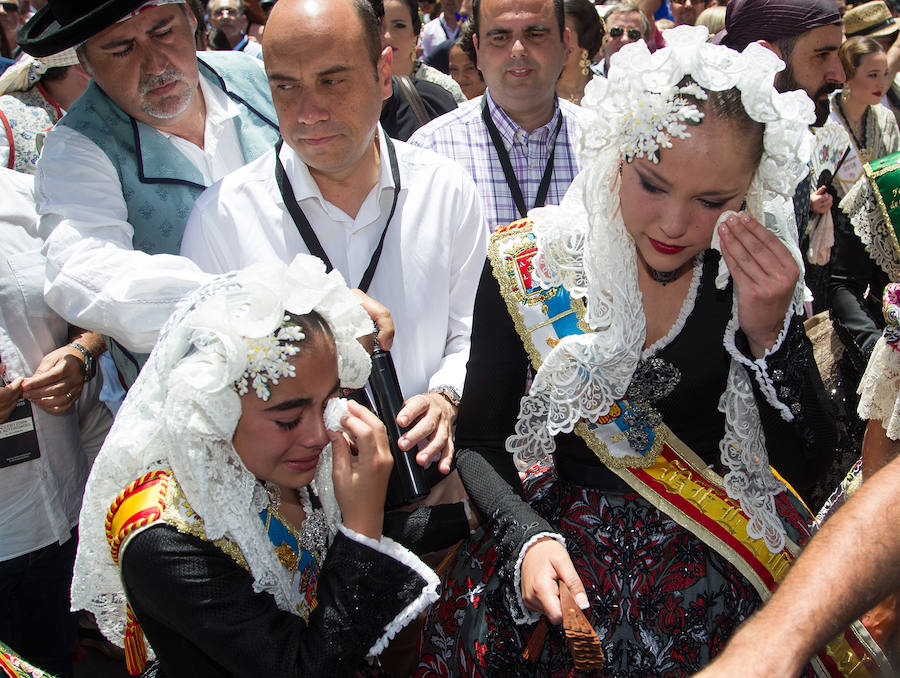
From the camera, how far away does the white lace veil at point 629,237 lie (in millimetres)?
1797

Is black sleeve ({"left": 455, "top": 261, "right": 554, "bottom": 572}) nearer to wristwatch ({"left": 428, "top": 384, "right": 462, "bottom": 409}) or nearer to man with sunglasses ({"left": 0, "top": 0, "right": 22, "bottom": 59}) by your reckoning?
wristwatch ({"left": 428, "top": 384, "right": 462, "bottom": 409})

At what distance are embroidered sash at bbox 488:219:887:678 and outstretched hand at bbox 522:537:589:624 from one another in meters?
0.29

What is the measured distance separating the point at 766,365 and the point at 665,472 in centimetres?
35

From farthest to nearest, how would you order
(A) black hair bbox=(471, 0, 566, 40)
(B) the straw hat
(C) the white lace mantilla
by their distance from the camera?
(B) the straw hat → (A) black hair bbox=(471, 0, 566, 40) → (C) the white lace mantilla

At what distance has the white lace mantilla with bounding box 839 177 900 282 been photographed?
111 inches

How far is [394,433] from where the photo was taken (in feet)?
7.02

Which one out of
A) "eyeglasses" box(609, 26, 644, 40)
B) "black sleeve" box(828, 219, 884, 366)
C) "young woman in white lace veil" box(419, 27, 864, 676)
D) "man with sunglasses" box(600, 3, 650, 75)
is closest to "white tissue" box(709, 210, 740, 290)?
"young woman in white lace veil" box(419, 27, 864, 676)

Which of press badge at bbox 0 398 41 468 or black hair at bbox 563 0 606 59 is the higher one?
black hair at bbox 563 0 606 59

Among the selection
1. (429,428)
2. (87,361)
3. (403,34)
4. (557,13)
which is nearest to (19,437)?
(87,361)

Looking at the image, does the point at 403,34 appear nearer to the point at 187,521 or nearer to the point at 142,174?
the point at 142,174

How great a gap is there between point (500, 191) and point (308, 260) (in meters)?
2.06

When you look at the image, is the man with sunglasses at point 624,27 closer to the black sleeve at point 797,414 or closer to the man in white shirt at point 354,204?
the man in white shirt at point 354,204

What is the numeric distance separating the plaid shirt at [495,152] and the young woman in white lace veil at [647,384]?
166cm

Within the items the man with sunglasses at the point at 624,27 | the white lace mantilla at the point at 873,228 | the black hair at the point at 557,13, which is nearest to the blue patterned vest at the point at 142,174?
the black hair at the point at 557,13
